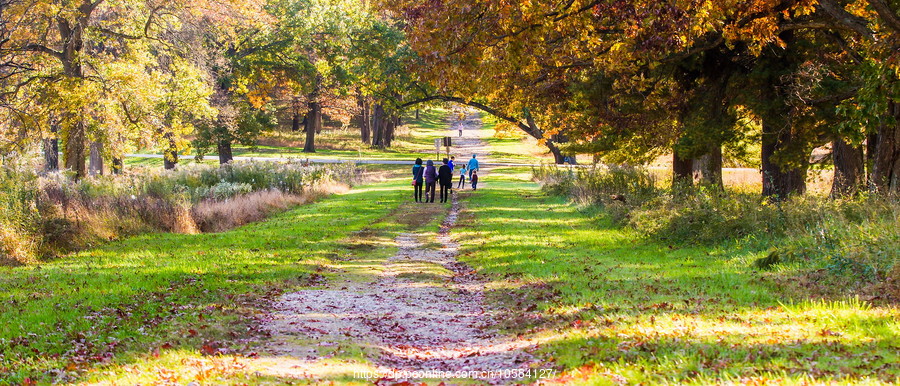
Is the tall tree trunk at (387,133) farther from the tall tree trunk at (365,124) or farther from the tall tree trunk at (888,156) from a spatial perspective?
the tall tree trunk at (888,156)

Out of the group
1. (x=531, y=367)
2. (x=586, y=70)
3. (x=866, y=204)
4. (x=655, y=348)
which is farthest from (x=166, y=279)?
(x=586, y=70)

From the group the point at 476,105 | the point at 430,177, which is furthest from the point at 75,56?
the point at 476,105

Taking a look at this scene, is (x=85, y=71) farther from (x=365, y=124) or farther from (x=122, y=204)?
(x=365, y=124)

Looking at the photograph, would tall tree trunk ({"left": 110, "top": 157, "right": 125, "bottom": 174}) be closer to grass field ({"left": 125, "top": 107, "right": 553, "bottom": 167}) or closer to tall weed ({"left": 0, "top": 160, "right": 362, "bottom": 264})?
tall weed ({"left": 0, "top": 160, "right": 362, "bottom": 264})

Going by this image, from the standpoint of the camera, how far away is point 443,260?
1541 centimetres

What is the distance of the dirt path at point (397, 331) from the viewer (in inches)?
286

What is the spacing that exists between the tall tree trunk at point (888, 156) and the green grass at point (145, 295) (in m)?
9.86

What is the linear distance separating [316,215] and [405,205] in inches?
187

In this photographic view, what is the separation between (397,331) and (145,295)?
3.59 m

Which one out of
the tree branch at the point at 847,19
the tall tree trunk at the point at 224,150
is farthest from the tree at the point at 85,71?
the tree branch at the point at 847,19

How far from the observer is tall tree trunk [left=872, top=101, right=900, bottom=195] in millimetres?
13805

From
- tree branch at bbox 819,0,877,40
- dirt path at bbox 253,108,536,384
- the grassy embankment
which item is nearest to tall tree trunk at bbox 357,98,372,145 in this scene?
the grassy embankment

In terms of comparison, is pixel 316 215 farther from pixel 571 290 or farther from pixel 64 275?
pixel 571 290

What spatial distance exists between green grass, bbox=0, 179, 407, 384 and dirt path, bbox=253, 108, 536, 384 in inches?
25.3
